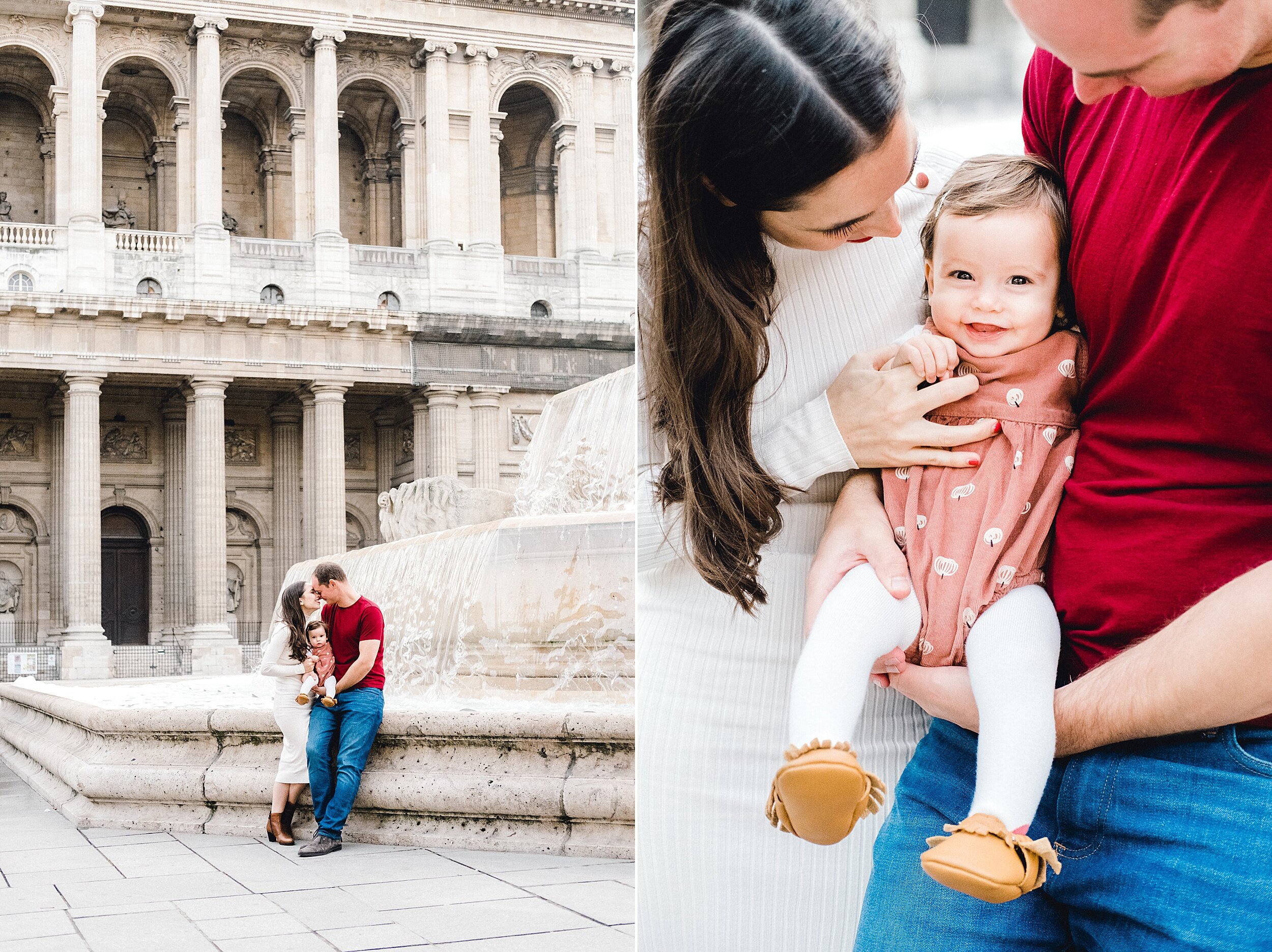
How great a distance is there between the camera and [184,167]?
31.9 m

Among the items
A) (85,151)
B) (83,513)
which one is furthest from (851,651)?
(85,151)

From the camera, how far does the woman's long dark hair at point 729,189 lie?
61.9 inches

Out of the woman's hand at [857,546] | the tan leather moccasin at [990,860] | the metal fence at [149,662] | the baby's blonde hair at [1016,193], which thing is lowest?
the metal fence at [149,662]

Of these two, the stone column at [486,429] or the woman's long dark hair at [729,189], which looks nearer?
the woman's long dark hair at [729,189]

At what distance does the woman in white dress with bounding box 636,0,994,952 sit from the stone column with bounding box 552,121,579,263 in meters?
32.8

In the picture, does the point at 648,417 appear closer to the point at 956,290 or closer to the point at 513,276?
the point at 956,290

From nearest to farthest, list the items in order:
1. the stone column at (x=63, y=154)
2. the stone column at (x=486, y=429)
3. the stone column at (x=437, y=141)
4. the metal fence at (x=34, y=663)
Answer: the metal fence at (x=34, y=663)
the stone column at (x=63, y=154)
the stone column at (x=486, y=429)
the stone column at (x=437, y=141)

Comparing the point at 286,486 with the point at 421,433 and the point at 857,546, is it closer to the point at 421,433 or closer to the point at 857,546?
the point at 421,433

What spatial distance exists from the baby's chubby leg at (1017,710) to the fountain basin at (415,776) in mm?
4153

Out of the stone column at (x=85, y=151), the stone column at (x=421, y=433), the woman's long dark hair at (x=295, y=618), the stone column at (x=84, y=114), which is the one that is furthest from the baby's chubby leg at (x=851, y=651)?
the stone column at (x=84, y=114)

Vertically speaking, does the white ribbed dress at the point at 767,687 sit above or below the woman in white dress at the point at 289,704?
above

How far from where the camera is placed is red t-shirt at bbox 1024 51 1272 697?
1.29m

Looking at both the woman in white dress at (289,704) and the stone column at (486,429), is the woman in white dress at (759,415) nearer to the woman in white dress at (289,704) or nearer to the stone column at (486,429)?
the woman in white dress at (289,704)

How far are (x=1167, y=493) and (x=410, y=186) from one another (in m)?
34.0
